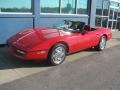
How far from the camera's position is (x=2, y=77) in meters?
5.10

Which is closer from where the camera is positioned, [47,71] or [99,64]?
[47,71]

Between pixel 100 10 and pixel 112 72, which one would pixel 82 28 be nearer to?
pixel 112 72

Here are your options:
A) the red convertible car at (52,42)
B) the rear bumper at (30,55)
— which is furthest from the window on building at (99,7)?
the rear bumper at (30,55)

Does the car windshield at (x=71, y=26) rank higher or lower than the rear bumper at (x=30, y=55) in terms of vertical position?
higher

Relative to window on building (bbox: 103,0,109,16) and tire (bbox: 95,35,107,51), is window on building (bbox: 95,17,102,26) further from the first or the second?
tire (bbox: 95,35,107,51)

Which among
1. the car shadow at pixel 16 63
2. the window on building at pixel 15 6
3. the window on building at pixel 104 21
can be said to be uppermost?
the window on building at pixel 15 6

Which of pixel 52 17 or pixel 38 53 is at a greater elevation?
pixel 52 17

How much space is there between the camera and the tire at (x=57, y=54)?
19.5 ft

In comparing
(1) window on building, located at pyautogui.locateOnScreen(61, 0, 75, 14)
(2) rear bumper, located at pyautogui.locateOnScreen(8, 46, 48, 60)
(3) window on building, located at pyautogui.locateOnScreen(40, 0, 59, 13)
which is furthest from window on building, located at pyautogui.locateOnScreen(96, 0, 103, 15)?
(2) rear bumper, located at pyautogui.locateOnScreen(8, 46, 48, 60)

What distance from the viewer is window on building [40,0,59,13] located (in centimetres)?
948

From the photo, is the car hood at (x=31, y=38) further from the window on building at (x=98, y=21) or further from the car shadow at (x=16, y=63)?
the window on building at (x=98, y=21)

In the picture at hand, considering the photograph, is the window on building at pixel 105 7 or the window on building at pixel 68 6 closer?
the window on building at pixel 68 6

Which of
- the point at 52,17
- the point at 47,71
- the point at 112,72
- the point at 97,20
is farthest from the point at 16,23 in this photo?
the point at 97,20

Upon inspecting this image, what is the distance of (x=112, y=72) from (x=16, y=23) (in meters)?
4.46
